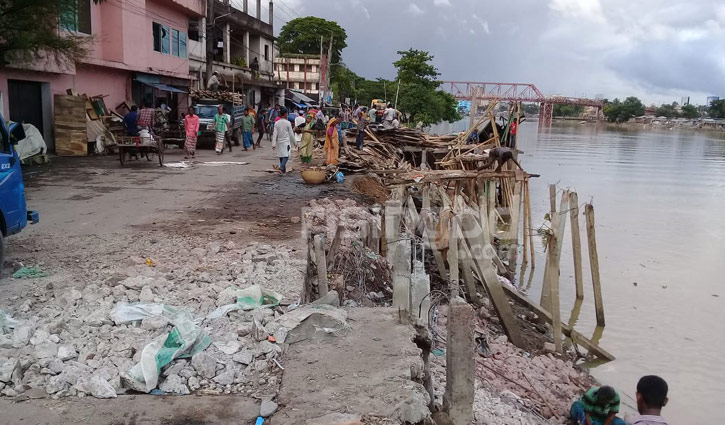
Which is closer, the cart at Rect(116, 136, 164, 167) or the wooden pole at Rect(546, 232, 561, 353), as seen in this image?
Result: the wooden pole at Rect(546, 232, 561, 353)

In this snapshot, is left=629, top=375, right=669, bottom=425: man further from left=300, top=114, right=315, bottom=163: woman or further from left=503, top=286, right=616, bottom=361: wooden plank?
left=300, top=114, right=315, bottom=163: woman

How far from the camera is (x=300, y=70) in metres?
64.7

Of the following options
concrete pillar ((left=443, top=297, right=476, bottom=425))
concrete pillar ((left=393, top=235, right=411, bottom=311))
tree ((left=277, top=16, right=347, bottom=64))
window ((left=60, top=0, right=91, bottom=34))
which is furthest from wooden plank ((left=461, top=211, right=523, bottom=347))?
tree ((left=277, top=16, right=347, bottom=64))

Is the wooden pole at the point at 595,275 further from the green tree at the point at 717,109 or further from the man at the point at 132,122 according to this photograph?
the green tree at the point at 717,109

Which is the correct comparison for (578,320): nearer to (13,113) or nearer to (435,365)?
(435,365)

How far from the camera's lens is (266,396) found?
3.89 meters

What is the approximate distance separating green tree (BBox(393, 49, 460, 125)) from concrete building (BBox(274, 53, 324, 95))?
630 inches

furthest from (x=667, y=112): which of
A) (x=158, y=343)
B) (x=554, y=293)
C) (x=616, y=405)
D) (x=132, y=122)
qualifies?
(x=158, y=343)

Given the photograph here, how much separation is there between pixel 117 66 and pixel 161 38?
431 cm

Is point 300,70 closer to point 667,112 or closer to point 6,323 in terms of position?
point 6,323

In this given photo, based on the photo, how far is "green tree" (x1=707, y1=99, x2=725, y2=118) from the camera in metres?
103

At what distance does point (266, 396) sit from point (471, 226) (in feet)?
16.9

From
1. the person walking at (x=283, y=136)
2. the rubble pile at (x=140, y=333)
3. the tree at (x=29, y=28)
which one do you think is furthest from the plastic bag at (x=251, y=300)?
the tree at (x=29, y=28)

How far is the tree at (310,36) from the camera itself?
213ft
